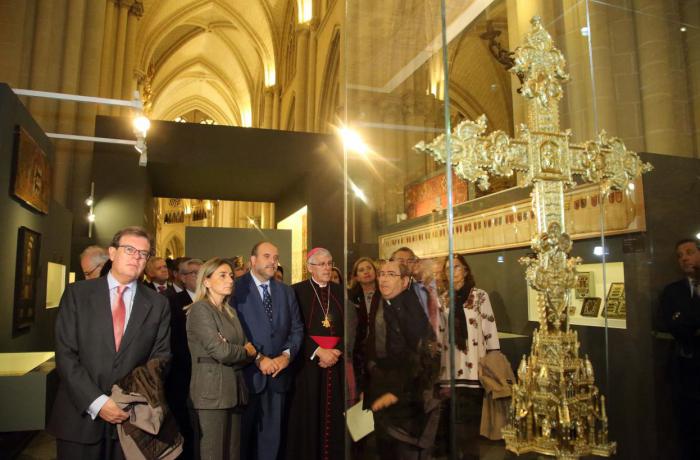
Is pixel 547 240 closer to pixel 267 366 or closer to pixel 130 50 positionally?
pixel 267 366

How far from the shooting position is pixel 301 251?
464 inches

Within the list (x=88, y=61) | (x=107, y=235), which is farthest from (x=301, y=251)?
(x=88, y=61)

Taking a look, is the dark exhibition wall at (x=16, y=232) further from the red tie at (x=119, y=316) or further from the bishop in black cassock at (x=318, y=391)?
the bishop in black cassock at (x=318, y=391)

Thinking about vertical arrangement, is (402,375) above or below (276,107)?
below

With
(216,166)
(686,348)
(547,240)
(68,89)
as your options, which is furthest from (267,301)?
(68,89)

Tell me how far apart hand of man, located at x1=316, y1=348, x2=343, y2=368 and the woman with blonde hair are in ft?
2.53

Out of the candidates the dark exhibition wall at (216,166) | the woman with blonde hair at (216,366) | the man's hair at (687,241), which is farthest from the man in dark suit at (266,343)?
the dark exhibition wall at (216,166)

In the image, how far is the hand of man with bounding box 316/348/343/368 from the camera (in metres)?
3.92

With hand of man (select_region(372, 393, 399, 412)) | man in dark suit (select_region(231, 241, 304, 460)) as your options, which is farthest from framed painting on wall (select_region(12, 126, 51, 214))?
hand of man (select_region(372, 393, 399, 412))

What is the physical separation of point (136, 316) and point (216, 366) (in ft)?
2.36

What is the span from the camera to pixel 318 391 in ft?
13.2

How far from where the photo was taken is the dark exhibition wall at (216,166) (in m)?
9.28

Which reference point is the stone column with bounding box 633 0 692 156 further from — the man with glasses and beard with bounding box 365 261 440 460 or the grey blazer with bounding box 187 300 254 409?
the grey blazer with bounding box 187 300 254 409

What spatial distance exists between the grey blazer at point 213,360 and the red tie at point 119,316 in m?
→ 0.59
